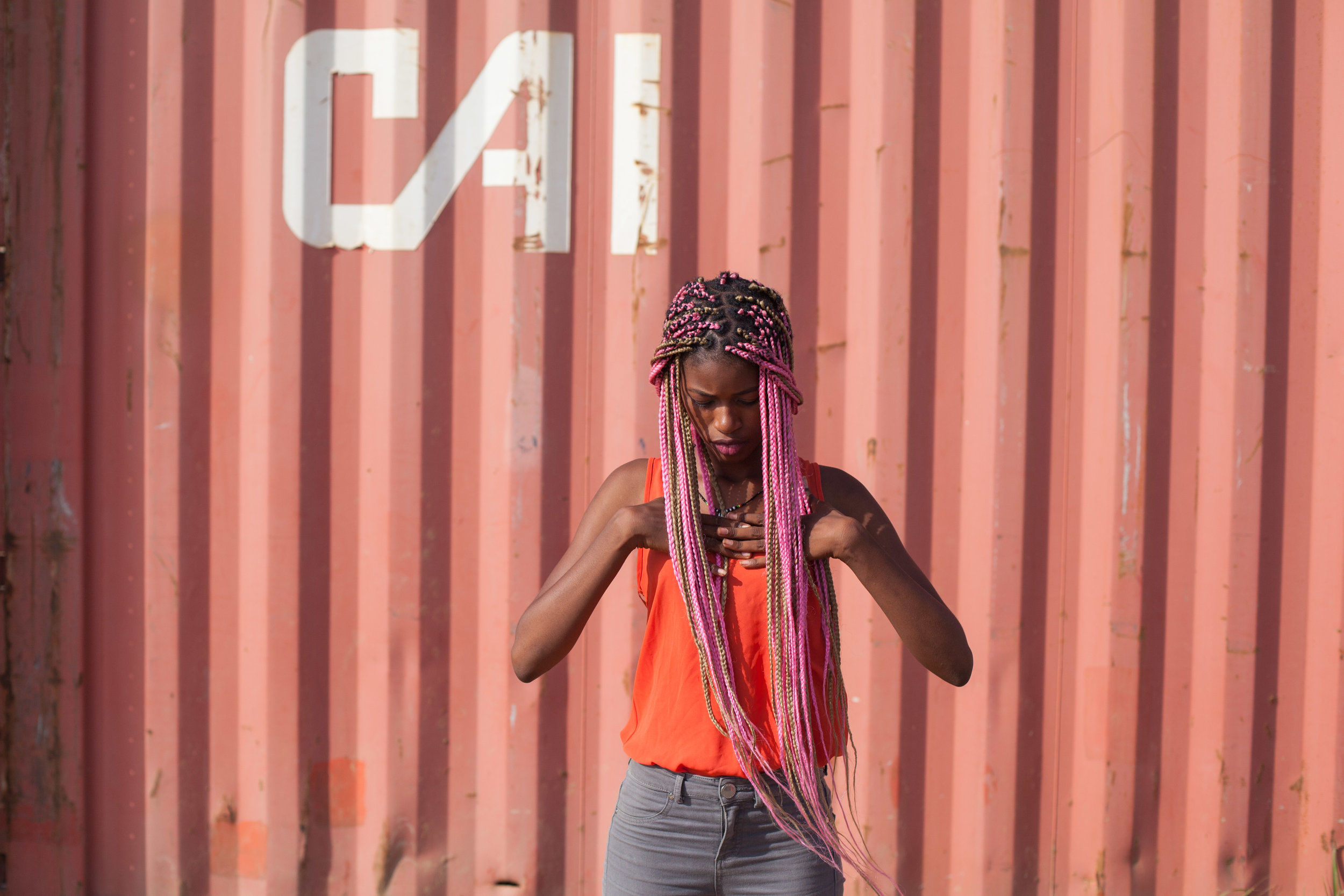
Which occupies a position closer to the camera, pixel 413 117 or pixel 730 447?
pixel 730 447

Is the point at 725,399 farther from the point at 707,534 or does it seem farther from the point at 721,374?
the point at 707,534

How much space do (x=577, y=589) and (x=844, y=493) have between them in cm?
49

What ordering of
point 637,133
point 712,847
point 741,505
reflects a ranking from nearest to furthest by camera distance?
1. point 712,847
2. point 741,505
3. point 637,133

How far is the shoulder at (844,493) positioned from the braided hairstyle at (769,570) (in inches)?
4.2

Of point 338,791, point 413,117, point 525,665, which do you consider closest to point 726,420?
point 525,665

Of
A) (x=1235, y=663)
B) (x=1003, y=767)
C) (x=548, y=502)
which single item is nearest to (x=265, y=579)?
(x=548, y=502)

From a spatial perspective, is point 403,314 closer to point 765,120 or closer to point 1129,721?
point 765,120

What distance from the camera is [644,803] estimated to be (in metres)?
1.25

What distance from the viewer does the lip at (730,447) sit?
1.26 meters

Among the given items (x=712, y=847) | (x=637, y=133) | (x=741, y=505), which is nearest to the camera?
(x=712, y=847)

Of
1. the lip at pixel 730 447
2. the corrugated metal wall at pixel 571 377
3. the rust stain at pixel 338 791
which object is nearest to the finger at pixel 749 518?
the lip at pixel 730 447

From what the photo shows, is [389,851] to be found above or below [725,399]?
below

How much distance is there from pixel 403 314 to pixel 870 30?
1.62 metres

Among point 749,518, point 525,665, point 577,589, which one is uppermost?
point 749,518
